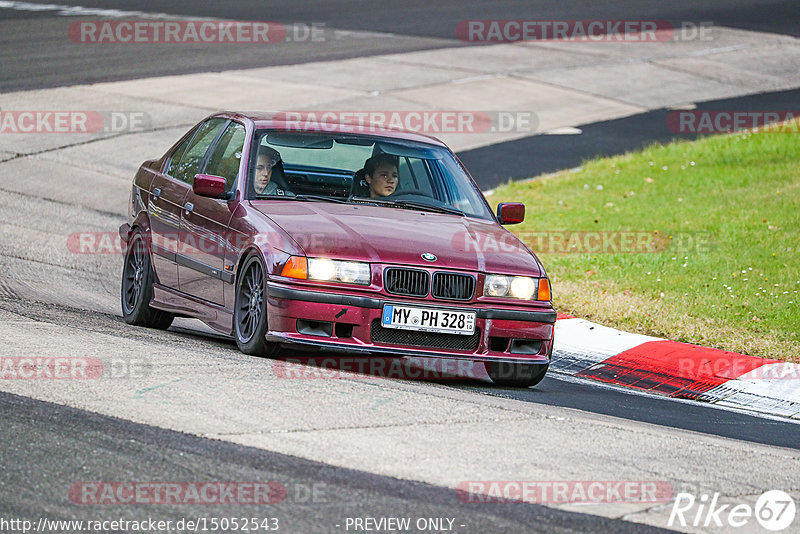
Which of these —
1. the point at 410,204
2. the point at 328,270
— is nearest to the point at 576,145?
the point at 410,204

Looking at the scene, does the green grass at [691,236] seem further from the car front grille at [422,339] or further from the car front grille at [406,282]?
the car front grille at [406,282]

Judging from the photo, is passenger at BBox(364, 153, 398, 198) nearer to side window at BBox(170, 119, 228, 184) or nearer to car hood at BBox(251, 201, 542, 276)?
car hood at BBox(251, 201, 542, 276)

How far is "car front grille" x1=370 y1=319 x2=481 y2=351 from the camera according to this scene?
7.49 m

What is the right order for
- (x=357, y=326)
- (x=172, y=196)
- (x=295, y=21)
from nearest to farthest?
(x=357, y=326) < (x=172, y=196) < (x=295, y=21)

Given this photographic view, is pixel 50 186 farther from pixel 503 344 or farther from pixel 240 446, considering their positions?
pixel 240 446

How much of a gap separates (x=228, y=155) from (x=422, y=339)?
2246mm

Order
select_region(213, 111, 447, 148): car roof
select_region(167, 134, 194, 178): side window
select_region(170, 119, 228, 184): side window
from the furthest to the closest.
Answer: select_region(167, 134, 194, 178): side window, select_region(170, 119, 228, 184): side window, select_region(213, 111, 447, 148): car roof

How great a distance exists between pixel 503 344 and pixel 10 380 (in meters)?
2.96

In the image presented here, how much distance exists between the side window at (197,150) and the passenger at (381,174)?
1261 mm

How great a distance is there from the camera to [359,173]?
8820mm

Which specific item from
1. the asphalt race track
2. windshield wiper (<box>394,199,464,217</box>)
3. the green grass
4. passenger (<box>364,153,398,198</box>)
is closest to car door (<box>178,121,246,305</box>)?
the asphalt race track

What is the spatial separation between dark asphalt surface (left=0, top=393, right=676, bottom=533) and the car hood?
86.4 inches

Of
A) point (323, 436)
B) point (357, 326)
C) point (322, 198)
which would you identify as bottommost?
point (323, 436)

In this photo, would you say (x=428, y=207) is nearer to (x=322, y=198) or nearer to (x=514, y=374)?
(x=322, y=198)
